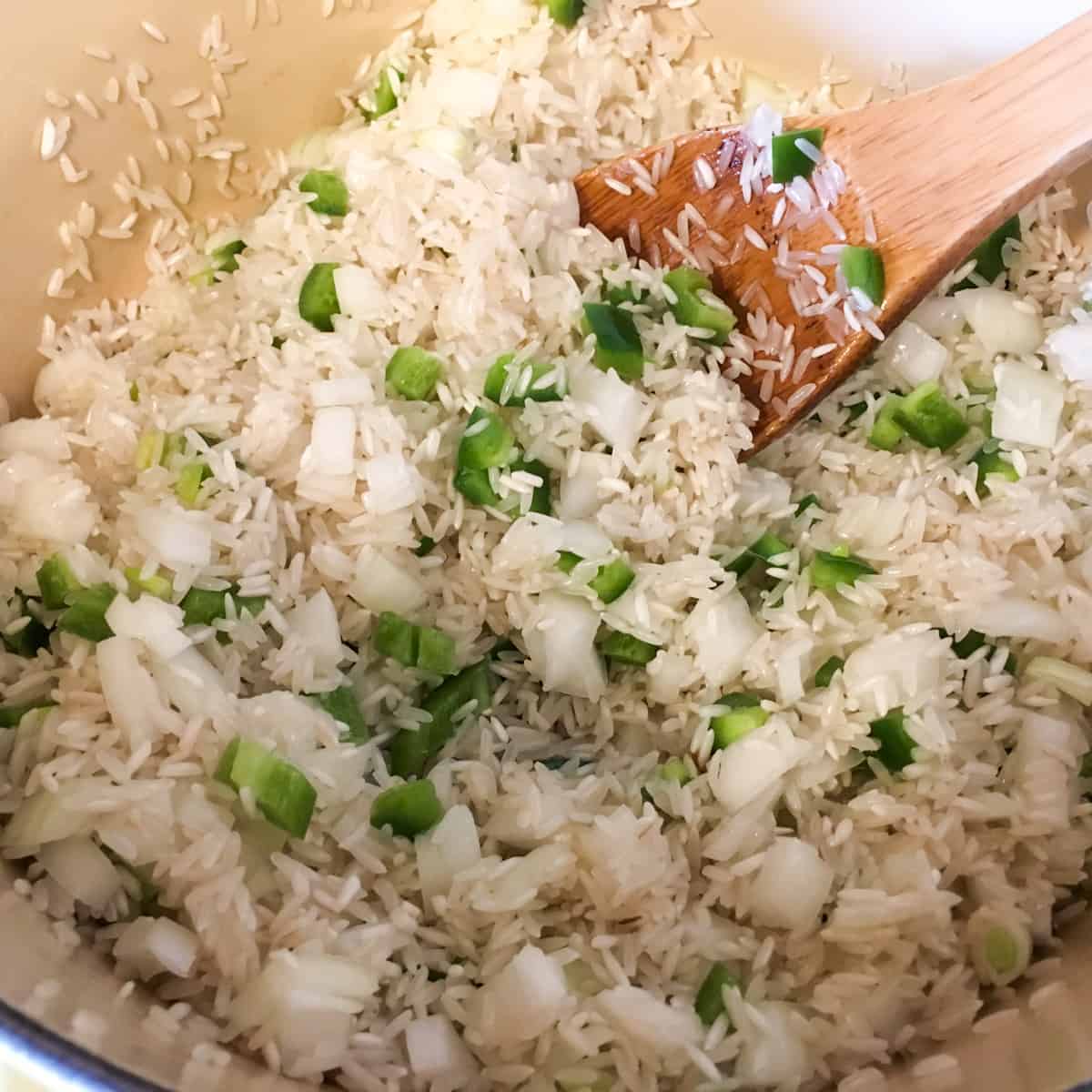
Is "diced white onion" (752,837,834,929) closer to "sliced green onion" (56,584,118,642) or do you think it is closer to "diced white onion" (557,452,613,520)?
"diced white onion" (557,452,613,520)

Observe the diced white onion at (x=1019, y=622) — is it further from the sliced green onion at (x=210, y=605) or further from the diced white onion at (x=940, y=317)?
the sliced green onion at (x=210, y=605)

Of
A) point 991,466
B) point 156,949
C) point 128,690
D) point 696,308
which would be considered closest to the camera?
point 156,949

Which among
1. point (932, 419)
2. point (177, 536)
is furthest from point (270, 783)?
point (932, 419)

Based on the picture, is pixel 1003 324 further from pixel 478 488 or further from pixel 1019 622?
pixel 478 488

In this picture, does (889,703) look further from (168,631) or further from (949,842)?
(168,631)

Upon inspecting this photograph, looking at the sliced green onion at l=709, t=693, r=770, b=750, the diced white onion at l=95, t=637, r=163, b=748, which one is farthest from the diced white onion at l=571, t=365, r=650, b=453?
the diced white onion at l=95, t=637, r=163, b=748
